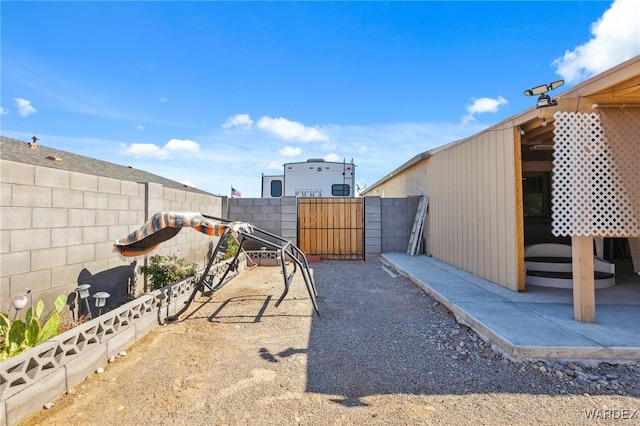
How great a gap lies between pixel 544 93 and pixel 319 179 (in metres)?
7.78

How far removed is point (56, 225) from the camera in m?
3.18

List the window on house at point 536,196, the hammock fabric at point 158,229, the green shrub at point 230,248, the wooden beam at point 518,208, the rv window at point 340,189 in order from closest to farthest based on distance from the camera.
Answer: the hammock fabric at point 158,229 < the wooden beam at point 518,208 < the green shrub at point 230,248 < the window on house at point 536,196 < the rv window at point 340,189

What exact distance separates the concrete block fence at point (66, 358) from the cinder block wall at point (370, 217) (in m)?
5.21

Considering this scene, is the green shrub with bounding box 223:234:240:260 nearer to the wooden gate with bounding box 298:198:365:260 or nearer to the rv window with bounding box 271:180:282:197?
the wooden gate with bounding box 298:198:365:260

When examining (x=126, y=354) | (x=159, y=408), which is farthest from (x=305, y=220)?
(x=159, y=408)

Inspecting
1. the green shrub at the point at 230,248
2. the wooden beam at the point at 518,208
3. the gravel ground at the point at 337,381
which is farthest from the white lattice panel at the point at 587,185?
the green shrub at the point at 230,248

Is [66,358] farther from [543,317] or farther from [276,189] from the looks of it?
[276,189]

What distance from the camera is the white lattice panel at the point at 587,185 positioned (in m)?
3.18

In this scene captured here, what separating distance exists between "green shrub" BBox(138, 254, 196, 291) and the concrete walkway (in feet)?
13.1

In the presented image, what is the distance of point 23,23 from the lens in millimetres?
3979

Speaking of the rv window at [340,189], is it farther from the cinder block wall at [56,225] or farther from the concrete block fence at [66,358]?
the concrete block fence at [66,358]

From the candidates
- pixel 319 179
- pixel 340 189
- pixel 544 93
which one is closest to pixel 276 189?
pixel 319 179

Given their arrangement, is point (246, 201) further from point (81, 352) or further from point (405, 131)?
point (405, 131)

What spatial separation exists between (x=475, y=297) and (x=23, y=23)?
7.28 metres
